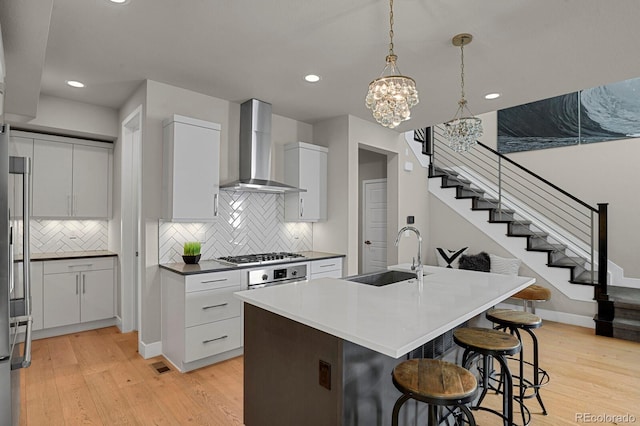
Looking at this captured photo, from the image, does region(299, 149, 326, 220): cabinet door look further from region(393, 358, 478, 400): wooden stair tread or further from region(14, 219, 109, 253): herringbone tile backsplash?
region(393, 358, 478, 400): wooden stair tread

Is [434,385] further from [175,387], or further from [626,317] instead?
[626,317]

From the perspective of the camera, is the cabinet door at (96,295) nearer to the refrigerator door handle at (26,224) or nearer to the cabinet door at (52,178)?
the cabinet door at (52,178)

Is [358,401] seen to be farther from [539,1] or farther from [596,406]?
[539,1]

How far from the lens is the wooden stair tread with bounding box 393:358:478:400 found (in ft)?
4.51

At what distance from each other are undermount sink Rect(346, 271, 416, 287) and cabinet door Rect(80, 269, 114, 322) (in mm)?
3383

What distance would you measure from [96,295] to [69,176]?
150 centimetres

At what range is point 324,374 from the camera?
5.25ft

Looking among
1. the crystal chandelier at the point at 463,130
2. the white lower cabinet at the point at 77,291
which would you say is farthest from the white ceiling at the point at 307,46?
the white lower cabinet at the point at 77,291

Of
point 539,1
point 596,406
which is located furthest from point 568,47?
point 596,406

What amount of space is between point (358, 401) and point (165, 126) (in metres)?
3.04

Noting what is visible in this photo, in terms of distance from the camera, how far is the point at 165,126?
3.39 meters

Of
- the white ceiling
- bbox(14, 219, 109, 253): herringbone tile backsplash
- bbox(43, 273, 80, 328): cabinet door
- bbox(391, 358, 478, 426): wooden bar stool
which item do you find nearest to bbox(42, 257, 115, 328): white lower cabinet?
bbox(43, 273, 80, 328): cabinet door

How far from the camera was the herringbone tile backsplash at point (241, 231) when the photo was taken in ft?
11.7

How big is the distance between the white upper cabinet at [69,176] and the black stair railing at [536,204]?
15.9 ft
